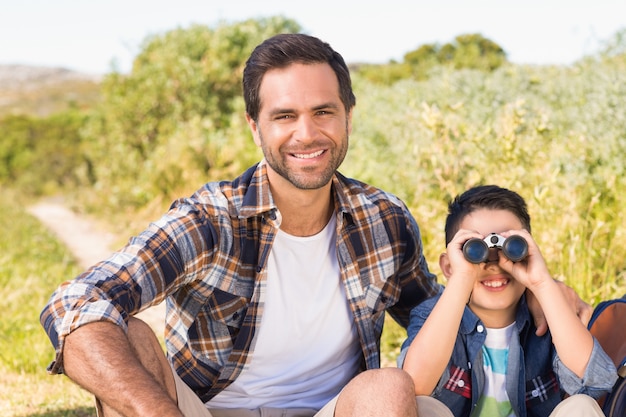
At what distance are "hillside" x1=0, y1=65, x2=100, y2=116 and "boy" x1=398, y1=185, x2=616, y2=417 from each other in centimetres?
4154

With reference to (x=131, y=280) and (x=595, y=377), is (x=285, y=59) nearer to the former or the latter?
(x=131, y=280)

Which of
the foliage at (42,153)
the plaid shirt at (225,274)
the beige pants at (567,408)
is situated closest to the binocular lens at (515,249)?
the beige pants at (567,408)

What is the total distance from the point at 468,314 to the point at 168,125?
1003 centimetres

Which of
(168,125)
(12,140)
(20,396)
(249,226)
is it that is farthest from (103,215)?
(12,140)

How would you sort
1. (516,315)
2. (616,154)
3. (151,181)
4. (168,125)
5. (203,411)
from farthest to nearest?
(168,125)
(151,181)
(616,154)
(516,315)
(203,411)

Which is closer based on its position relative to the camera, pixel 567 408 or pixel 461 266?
pixel 567 408

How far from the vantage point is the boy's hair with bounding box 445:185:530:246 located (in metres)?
2.78

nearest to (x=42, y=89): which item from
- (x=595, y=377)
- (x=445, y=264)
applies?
(x=445, y=264)

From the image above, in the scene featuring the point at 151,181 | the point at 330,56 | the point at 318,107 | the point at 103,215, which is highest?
the point at 330,56

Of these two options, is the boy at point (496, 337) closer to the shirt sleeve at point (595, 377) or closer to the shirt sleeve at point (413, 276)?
the shirt sleeve at point (595, 377)

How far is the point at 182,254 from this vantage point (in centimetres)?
260

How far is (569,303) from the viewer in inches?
105

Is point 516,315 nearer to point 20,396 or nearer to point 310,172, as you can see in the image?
point 310,172

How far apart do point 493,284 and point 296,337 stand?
74cm
